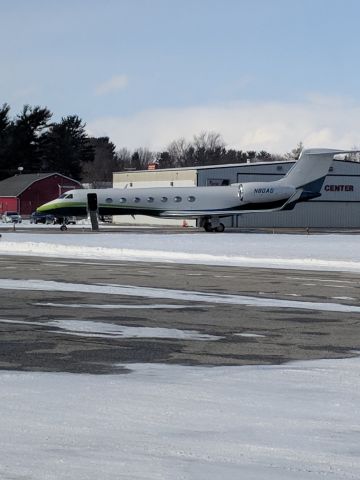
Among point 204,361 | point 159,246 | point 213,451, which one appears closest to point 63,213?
point 159,246

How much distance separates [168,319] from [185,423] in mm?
8474

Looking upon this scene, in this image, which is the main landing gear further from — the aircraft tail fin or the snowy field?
the snowy field

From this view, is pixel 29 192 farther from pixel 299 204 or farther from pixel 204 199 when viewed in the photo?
pixel 204 199

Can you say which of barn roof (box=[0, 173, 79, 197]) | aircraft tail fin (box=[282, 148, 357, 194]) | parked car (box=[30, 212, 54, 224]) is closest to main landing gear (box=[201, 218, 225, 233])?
aircraft tail fin (box=[282, 148, 357, 194])

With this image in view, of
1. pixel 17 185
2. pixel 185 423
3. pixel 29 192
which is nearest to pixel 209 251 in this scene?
pixel 185 423

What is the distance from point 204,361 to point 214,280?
47.0ft

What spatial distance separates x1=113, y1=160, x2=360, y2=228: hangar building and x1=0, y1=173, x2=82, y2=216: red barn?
28.2 meters

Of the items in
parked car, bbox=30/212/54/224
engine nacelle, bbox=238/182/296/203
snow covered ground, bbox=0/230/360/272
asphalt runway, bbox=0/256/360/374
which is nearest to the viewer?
asphalt runway, bbox=0/256/360/374

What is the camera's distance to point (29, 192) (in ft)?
365

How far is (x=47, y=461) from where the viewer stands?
6625 millimetres

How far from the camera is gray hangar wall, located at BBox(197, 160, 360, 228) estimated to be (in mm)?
80750

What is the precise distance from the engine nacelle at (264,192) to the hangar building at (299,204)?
11.3 metres

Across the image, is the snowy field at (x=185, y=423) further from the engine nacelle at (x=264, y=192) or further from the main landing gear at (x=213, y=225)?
the main landing gear at (x=213, y=225)

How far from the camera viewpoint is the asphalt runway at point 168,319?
40.0 feet
